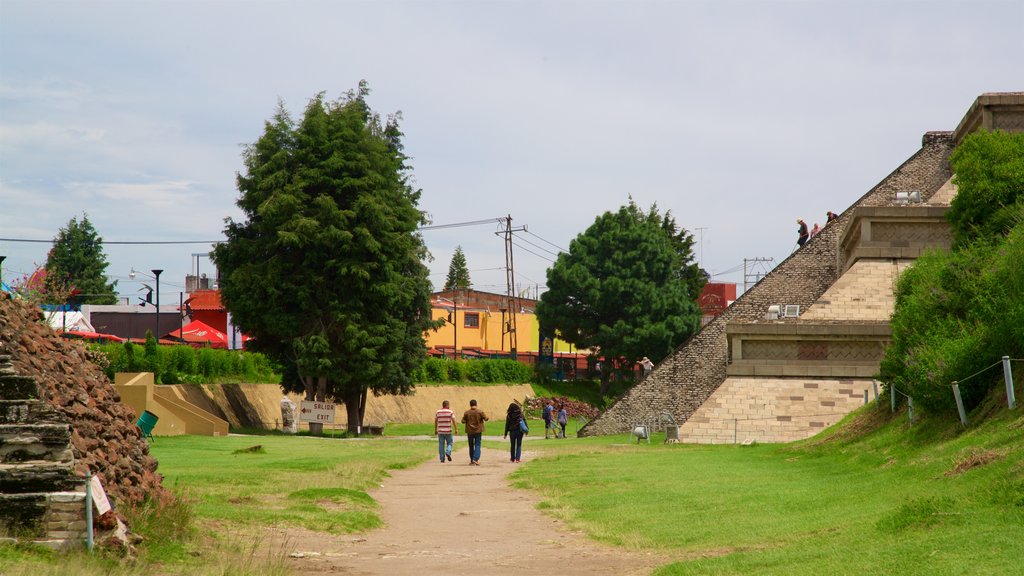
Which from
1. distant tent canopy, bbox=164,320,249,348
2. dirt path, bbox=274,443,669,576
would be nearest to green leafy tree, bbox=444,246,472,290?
distant tent canopy, bbox=164,320,249,348

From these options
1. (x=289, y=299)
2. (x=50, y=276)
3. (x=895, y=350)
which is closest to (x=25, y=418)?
(x=895, y=350)

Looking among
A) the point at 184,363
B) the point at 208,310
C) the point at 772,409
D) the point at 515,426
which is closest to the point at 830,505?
the point at 515,426

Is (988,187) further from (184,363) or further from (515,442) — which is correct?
(184,363)

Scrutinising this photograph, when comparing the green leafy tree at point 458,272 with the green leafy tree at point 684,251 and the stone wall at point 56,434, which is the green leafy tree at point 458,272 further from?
the stone wall at point 56,434

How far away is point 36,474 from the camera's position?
9.83m

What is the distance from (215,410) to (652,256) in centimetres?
3357

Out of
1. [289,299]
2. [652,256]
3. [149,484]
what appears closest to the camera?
[149,484]

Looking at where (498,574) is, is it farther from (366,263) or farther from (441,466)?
(366,263)

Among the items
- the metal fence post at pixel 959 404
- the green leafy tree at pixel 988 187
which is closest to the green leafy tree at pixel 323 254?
the green leafy tree at pixel 988 187

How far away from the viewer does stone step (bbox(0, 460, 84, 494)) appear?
9.77 meters

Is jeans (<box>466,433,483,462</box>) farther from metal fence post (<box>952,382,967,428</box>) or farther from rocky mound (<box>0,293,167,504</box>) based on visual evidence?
rocky mound (<box>0,293,167,504</box>)

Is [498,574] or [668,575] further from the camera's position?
[498,574]

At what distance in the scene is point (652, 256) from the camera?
226 ft

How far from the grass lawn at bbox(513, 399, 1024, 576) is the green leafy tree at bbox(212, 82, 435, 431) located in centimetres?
2008
